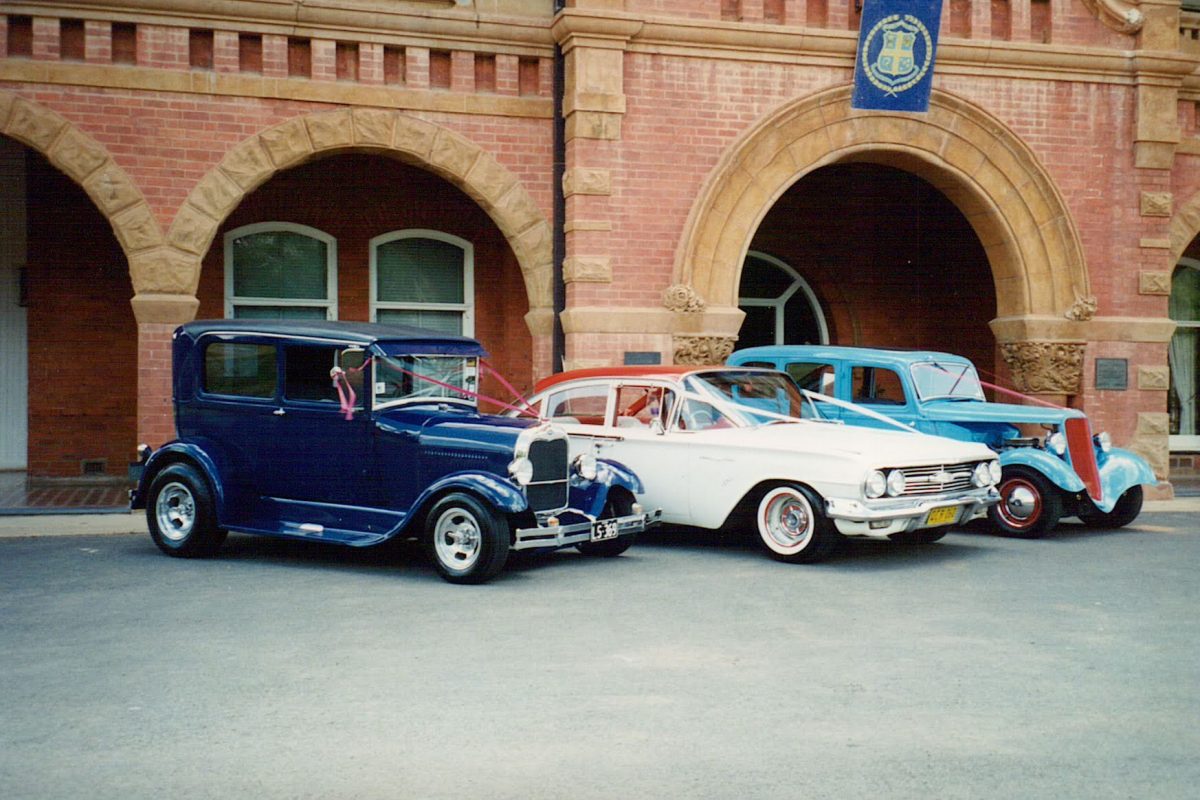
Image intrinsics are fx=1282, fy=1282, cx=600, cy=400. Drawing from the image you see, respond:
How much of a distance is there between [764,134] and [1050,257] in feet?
12.0

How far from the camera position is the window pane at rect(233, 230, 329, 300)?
48.4ft

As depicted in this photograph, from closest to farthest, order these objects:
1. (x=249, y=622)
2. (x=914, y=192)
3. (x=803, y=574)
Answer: (x=249, y=622) → (x=803, y=574) → (x=914, y=192)

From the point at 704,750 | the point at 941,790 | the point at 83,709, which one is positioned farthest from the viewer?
the point at 83,709

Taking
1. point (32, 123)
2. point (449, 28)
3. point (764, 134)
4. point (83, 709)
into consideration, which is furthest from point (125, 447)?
point (83, 709)

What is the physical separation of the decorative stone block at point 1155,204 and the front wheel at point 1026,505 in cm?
493

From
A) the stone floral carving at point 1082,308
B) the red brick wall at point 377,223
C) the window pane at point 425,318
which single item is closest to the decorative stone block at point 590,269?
the red brick wall at point 377,223

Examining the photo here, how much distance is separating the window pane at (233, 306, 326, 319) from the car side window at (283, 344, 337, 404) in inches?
211

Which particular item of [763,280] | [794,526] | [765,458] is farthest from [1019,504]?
[763,280]

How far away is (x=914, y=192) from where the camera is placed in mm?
17703

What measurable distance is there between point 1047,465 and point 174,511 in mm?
7250

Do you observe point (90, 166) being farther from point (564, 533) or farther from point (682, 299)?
point (564, 533)

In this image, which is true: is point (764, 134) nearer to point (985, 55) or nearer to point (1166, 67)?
point (985, 55)

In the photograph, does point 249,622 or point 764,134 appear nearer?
point 249,622

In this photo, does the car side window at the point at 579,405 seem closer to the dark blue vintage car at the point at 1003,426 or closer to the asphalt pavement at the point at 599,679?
the asphalt pavement at the point at 599,679
